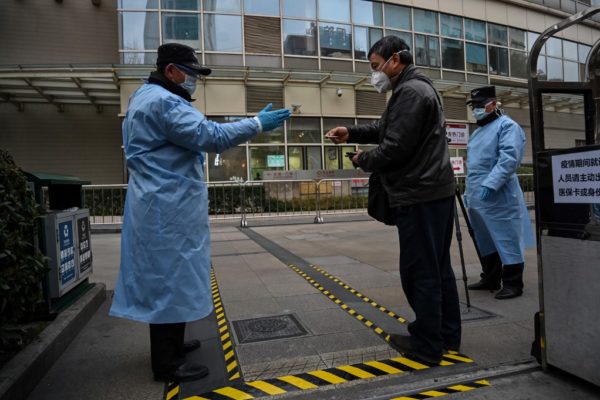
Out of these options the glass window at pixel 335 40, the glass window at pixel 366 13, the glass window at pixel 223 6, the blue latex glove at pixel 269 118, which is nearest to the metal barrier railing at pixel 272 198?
the glass window at pixel 335 40

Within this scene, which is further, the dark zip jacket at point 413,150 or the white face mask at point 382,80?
the white face mask at point 382,80

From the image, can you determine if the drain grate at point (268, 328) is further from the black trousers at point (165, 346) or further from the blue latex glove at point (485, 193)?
the blue latex glove at point (485, 193)

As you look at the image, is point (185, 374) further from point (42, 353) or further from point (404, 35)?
point (404, 35)

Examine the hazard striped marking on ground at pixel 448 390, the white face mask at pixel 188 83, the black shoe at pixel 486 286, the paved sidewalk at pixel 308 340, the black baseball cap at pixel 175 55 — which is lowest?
the hazard striped marking on ground at pixel 448 390

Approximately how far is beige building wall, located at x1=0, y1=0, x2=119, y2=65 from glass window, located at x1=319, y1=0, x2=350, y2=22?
8.26 metres

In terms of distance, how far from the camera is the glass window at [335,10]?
17.6 metres

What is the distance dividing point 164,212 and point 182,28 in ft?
50.2

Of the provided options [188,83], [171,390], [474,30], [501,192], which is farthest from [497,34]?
[171,390]

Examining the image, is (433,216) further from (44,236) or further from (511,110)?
(511,110)

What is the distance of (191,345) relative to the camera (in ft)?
10.9

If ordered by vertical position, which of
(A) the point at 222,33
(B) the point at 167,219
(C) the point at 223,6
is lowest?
(B) the point at 167,219

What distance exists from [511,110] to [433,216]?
851 inches

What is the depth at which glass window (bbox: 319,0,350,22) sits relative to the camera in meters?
17.6

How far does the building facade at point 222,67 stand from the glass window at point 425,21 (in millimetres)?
42
